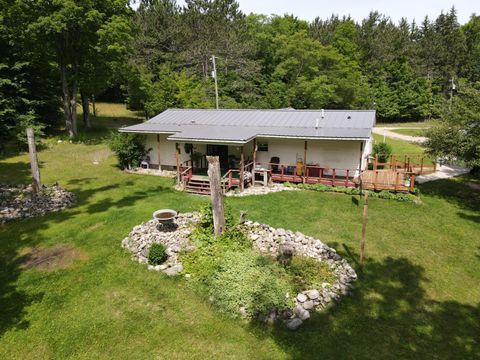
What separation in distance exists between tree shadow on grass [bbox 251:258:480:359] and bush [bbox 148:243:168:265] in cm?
370

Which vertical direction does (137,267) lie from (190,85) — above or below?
below

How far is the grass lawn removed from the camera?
672 cm

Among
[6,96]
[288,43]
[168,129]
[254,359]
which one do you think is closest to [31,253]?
[254,359]

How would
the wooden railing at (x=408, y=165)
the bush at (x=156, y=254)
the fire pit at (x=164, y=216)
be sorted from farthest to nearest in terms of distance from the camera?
1. the wooden railing at (x=408, y=165)
2. the fire pit at (x=164, y=216)
3. the bush at (x=156, y=254)

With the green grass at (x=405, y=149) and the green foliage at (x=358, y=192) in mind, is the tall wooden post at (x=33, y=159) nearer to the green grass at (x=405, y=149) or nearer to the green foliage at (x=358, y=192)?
the green foliage at (x=358, y=192)

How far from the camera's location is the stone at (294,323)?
23.6 ft

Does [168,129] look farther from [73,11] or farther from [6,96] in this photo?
[6,96]

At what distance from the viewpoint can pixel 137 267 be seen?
9609 millimetres

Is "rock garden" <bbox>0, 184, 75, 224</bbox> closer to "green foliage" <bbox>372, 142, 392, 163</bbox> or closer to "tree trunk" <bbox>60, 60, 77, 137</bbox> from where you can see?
"tree trunk" <bbox>60, 60, 77, 137</bbox>

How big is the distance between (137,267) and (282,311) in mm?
4635

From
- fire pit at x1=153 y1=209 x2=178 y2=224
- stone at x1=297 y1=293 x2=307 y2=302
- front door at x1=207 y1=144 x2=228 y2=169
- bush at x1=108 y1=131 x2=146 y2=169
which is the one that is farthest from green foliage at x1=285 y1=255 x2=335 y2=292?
bush at x1=108 y1=131 x2=146 y2=169

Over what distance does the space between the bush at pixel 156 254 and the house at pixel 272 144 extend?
781 centimetres

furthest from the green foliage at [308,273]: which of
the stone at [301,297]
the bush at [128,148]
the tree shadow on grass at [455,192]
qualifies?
the bush at [128,148]

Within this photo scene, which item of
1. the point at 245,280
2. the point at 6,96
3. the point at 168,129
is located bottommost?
the point at 245,280
